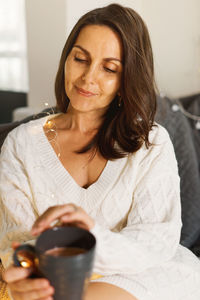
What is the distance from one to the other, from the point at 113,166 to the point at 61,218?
558mm

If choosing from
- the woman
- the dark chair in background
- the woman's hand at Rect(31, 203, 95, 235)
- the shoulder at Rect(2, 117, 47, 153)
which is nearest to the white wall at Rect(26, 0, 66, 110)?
the woman

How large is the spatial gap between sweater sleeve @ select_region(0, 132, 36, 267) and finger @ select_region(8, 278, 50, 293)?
1.18 feet

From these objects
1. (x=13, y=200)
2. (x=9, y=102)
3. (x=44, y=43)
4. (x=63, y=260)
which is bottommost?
(x=9, y=102)

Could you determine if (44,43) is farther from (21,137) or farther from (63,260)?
(63,260)

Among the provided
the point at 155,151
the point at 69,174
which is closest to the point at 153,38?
the point at 155,151

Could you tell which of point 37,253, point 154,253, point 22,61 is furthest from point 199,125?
point 22,61

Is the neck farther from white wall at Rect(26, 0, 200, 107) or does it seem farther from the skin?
white wall at Rect(26, 0, 200, 107)

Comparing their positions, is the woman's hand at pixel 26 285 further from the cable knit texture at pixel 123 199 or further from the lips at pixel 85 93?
the lips at pixel 85 93

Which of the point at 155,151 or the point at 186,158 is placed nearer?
the point at 155,151

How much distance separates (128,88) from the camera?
119 centimetres

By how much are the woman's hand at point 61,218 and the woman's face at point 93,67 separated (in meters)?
0.54

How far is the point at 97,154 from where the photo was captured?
128 cm

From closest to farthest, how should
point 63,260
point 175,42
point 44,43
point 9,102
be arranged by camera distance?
point 63,260, point 44,43, point 175,42, point 9,102

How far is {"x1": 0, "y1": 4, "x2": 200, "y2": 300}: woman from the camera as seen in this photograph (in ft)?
3.58
